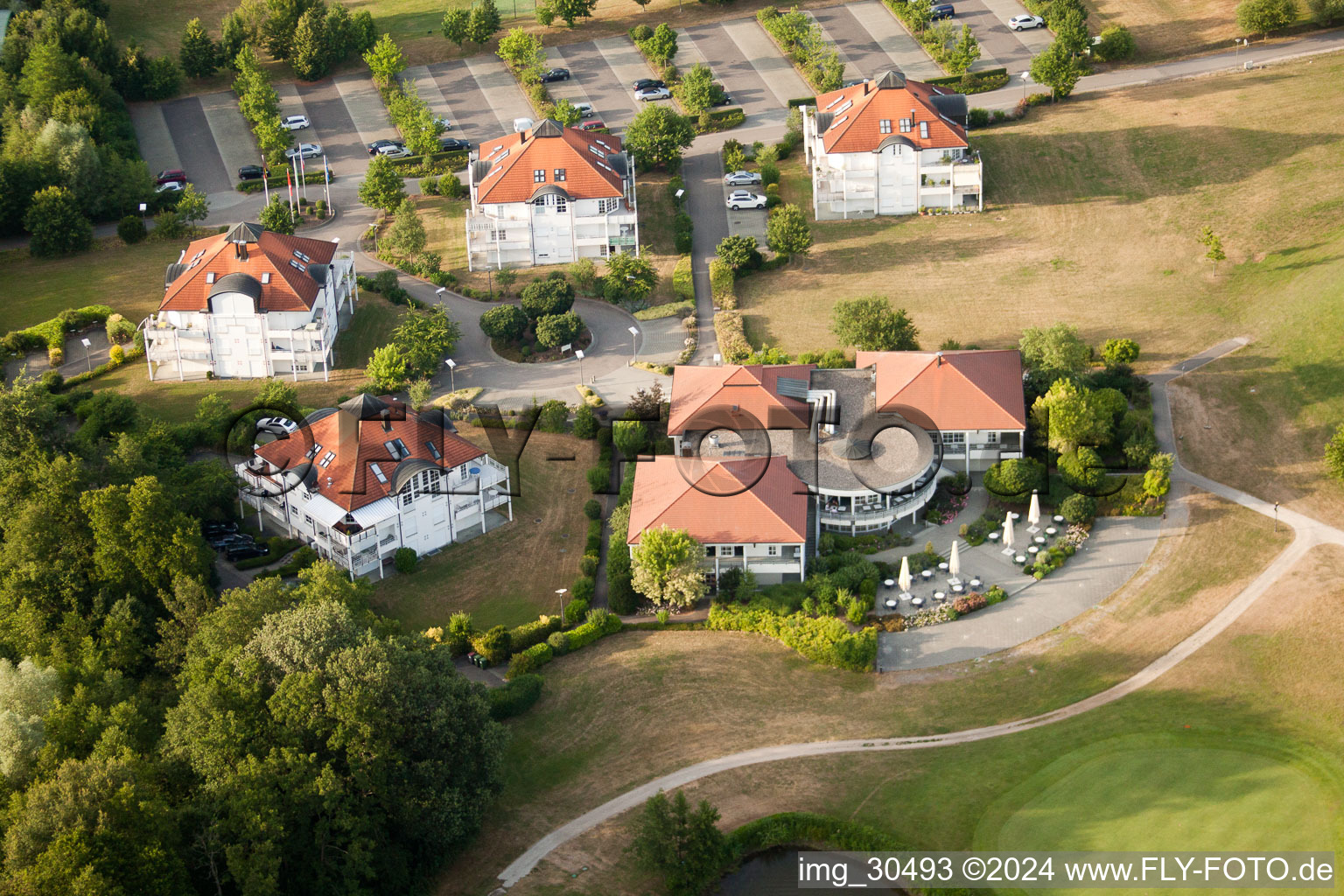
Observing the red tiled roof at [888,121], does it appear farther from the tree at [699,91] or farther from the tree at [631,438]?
the tree at [631,438]

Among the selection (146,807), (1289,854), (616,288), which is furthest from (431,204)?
(1289,854)

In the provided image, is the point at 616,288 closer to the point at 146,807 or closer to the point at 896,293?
the point at 896,293

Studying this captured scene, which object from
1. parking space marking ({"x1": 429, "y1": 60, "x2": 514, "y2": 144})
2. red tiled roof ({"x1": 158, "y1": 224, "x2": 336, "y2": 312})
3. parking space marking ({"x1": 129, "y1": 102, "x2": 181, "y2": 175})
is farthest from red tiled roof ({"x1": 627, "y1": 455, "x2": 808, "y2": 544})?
parking space marking ({"x1": 129, "y1": 102, "x2": 181, "y2": 175})

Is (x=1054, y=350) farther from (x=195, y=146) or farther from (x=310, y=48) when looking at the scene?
(x=310, y=48)

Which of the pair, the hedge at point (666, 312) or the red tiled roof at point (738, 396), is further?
the hedge at point (666, 312)

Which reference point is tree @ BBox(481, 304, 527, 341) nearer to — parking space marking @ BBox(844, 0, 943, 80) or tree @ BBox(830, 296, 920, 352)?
tree @ BBox(830, 296, 920, 352)

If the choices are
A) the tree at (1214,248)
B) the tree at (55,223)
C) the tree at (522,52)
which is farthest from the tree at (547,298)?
the tree at (1214,248)
